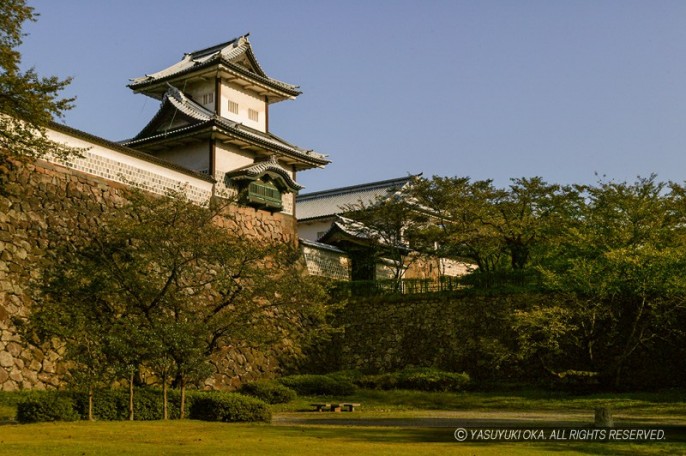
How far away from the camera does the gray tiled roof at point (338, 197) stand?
48.8 metres

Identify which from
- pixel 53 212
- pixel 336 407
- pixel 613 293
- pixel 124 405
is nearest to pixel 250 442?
pixel 124 405

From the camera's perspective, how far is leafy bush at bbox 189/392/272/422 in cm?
2059

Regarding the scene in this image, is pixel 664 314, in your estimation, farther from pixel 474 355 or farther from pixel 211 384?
pixel 211 384

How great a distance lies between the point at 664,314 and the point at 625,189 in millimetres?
6761

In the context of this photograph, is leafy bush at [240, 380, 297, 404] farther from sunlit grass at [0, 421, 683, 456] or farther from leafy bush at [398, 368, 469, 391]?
sunlit grass at [0, 421, 683, 456]

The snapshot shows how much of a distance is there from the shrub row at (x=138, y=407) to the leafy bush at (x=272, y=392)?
5.74m

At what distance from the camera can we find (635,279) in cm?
2989

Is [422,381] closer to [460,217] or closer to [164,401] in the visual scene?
[460,217]

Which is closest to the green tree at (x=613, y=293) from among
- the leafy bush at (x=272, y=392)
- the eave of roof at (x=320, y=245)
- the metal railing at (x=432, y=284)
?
the metal railing at (x=432, y=284)

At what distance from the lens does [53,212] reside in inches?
1028

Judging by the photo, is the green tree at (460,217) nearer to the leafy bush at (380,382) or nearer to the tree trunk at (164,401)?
the leafy bush at (380,382)

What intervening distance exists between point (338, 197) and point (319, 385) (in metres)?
21.6

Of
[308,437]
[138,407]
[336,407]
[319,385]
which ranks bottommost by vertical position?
[308,437]

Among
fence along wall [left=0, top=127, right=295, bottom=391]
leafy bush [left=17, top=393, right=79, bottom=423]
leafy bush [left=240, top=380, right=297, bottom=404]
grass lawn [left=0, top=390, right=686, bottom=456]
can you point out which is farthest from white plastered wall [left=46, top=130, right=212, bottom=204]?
leafy bush [left=17, top=393, right=79, bottom=423]
